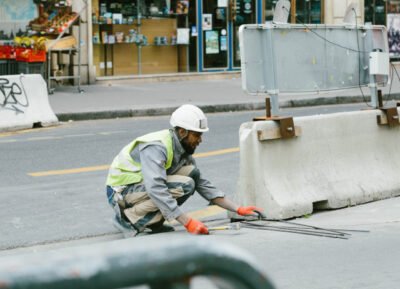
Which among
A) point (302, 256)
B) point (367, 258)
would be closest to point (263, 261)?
point (302, 256)

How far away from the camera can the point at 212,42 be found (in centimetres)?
2253

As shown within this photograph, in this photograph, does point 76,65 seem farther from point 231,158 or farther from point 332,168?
point 332,168

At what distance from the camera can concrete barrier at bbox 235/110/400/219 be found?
23.2 feet

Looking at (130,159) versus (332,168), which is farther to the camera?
(332,168)

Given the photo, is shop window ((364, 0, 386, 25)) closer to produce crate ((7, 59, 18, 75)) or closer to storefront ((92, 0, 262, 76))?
storefront ((92, 0, 262, 76))

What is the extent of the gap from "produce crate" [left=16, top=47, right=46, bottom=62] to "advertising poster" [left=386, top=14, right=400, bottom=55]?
11742mm

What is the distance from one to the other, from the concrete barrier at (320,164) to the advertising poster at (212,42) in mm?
14293

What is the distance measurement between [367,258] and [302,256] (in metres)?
0.42

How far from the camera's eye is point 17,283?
1415 mm

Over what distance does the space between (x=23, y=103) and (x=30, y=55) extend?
3904mm

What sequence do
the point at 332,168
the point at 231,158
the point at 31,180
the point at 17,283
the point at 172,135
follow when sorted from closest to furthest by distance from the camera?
the point at 17,283 < the point at 172,135 < the point at 332,168 < the point at 31,180 < the point at 231,158

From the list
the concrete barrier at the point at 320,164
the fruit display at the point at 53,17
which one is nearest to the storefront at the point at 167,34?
the fruit display at the point at 53,17

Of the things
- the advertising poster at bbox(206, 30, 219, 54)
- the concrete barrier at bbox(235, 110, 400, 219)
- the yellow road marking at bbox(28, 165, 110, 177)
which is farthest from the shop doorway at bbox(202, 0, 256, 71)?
the concrete barrier at bbox(235, 110, 400, 219)

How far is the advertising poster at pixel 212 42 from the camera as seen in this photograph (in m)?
22.4
